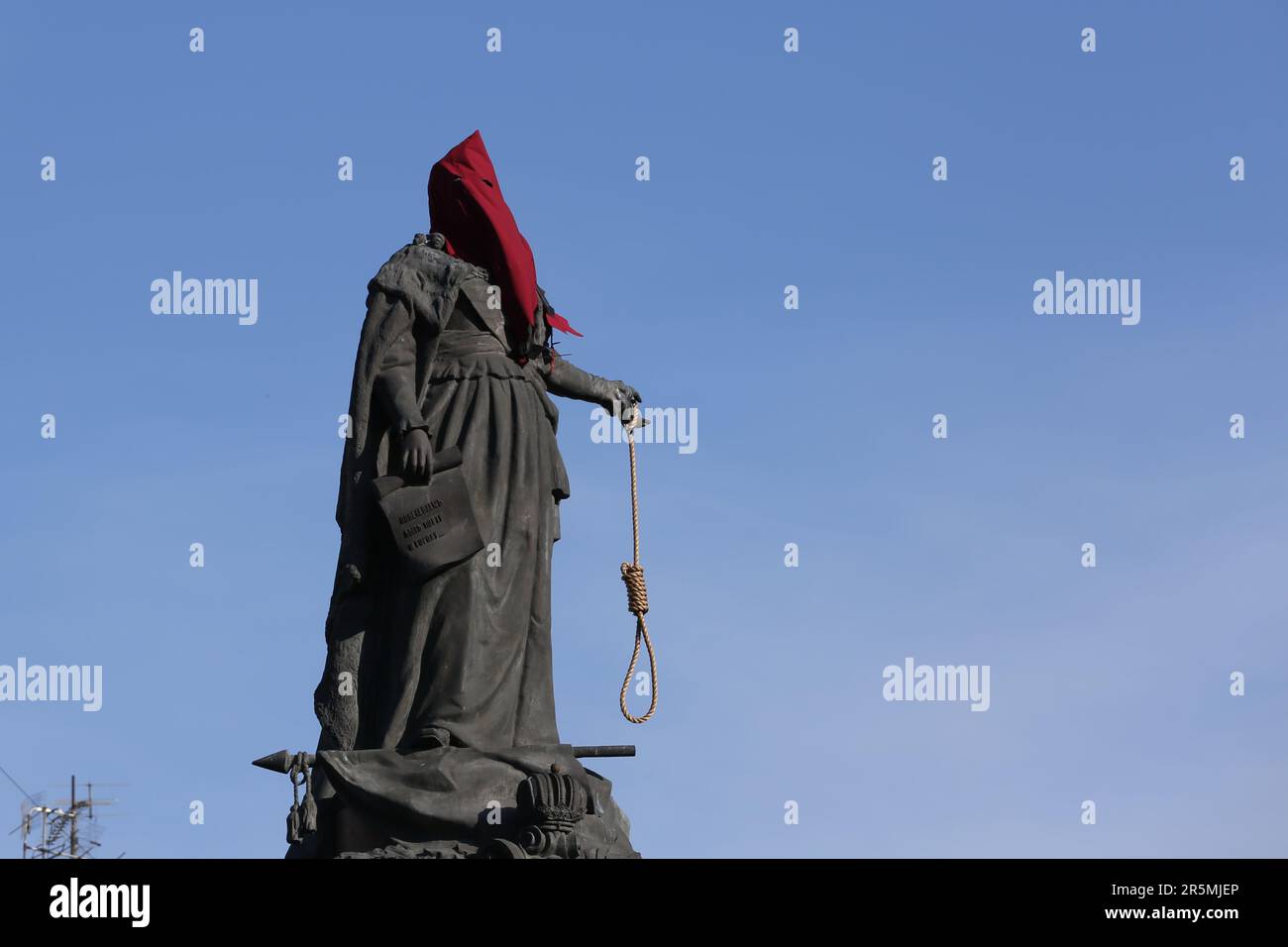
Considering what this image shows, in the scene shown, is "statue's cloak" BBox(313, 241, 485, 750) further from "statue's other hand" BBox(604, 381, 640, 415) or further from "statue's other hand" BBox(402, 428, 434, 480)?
"statue's other hand" BBox(604, 381, 640, 415)

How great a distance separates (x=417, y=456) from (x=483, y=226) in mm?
2281

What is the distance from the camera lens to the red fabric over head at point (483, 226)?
20094 millimetres

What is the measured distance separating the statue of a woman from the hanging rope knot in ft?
2.19

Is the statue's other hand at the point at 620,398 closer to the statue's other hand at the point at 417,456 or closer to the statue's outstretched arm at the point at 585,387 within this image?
the statue's outstretched arm at the point at 585,387

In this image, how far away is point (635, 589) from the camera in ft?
65.7

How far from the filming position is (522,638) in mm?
19141

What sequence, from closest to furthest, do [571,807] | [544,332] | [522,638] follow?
[571,807], [522,638], [544,332]

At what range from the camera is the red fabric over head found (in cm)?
2009

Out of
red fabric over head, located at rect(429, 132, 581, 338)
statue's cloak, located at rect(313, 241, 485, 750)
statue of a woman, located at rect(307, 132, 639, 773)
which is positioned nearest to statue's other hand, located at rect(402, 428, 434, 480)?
statue of a woman, located at rect(307, 132, 639, 773)

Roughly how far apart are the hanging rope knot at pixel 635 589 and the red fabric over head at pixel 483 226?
1968mm

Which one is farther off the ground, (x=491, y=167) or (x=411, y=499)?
(x=491, y=167)
